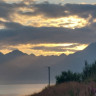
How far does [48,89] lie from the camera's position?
2053 inches

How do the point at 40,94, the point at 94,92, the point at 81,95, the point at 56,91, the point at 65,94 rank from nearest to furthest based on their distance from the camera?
the point at 94,92 < the point at 81,95 < the point at 65,94 < the point at 56,91 < the point at 40,94

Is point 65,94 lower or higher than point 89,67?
lower

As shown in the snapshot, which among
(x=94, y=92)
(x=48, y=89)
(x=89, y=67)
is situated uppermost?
(x=89, y=67)

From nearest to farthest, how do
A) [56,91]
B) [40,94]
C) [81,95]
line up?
[81,95]
[56,91]
[40,94]

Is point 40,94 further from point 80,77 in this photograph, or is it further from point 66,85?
point 80,77

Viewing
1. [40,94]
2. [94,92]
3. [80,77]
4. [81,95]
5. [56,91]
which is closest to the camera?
[94,92]

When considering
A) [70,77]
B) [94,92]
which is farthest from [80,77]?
[94,92]

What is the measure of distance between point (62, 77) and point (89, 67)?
4600mm

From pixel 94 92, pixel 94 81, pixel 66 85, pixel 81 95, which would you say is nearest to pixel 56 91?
pixel 66 85

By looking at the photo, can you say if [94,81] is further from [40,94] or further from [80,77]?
[80,77]

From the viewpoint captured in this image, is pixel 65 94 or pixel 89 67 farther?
pixel 89 67

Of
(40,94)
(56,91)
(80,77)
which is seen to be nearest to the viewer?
(56,91)

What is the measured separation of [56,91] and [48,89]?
13.8ft

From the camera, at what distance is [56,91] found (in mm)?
48062
